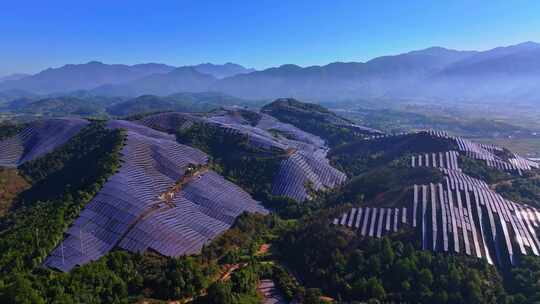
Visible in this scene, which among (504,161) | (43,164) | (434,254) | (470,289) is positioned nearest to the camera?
(470,289)

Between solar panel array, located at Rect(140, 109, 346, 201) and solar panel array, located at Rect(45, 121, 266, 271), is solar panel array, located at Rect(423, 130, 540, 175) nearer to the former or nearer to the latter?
solar panel array, located at Rect(140, 109, 346, 201)

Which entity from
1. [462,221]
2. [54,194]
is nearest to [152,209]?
[54,194]

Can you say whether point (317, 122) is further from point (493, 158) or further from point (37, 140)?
point (37, 140)

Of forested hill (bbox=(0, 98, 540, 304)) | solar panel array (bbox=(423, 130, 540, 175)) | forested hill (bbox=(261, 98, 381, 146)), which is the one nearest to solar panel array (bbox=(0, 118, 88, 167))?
forested hill (bbox=(0, 98, 540, 304))

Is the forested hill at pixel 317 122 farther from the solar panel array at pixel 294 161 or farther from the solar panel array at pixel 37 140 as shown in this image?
the solar panel array at pixel 37 140

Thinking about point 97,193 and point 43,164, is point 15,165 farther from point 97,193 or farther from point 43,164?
point 97,193

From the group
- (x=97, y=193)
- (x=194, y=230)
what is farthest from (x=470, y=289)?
(x=97, y=193)
